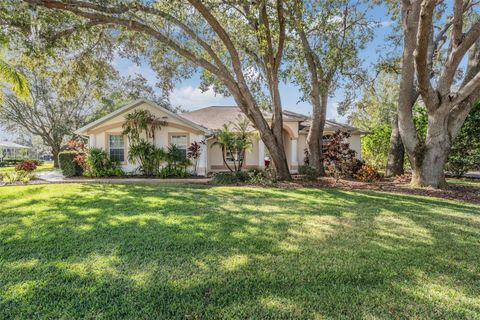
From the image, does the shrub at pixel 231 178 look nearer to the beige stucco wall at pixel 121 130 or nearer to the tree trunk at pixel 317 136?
the beige stucco wall at pixel 121 130

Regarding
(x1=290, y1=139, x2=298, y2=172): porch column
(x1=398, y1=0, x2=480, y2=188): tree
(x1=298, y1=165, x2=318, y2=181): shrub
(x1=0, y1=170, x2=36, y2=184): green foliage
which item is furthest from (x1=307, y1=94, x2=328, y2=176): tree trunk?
(x1=0, y1=170, x2=36, y2=184): green foliage

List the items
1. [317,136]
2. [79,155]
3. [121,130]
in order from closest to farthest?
[79,155] → [317,136] → [121,130]

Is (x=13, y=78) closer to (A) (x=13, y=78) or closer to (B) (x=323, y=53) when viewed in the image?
(A) (x=13, y=78)

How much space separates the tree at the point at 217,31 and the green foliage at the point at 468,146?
960cm

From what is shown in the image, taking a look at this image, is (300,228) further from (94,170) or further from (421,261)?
(94,170)

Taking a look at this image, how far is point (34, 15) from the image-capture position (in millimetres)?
9461

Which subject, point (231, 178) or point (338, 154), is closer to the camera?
point (338, 154)

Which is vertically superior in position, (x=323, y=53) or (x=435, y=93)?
(x=323, y=53)

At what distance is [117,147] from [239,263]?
608 inches

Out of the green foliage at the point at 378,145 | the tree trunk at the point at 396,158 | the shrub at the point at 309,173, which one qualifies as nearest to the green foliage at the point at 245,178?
the shrub at the point at 309,173

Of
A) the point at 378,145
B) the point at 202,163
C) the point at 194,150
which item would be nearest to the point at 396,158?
the point at 378,145

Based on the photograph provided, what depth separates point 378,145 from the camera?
68.6ft

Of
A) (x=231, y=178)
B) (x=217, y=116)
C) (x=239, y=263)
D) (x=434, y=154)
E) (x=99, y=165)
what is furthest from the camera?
(x=217, y=116)

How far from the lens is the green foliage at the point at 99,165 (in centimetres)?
1562
